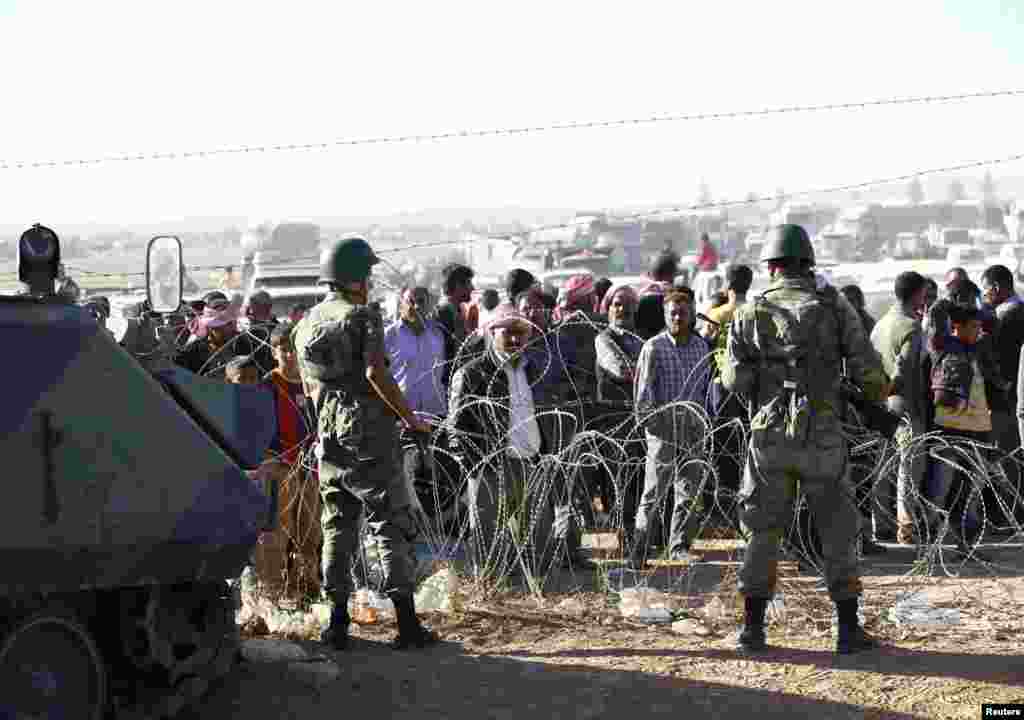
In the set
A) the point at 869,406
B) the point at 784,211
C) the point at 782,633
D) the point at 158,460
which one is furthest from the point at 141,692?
the point at 784,211

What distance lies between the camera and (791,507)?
807cm

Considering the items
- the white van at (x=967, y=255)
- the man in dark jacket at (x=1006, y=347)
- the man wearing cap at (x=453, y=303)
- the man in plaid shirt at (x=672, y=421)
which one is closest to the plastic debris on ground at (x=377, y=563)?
the man in plaid shirt at (x=672, y=421)

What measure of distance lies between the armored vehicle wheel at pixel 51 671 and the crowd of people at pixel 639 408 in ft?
6.17

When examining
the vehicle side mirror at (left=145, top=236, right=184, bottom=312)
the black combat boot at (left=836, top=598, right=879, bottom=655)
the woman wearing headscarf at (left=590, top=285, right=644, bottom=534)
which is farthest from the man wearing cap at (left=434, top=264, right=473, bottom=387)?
the vehicle side mirror at (left=145, top=236, right=184, bottom=312)

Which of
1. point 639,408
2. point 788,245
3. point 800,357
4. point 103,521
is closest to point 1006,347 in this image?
point 639,408

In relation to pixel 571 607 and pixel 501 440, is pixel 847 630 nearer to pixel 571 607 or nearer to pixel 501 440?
pixel 571 607

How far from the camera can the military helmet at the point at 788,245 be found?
26.4 feet

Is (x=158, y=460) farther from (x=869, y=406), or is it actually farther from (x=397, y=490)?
(x=869, y=406)

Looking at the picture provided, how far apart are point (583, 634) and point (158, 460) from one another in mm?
2810

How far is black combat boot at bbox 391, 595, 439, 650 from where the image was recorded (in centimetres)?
820

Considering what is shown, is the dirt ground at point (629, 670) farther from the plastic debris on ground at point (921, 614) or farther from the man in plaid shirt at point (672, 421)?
→ the man in plaid shirt at point (672, 421)

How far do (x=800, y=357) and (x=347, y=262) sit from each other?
2247mm

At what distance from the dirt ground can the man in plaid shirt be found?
42.7 inches

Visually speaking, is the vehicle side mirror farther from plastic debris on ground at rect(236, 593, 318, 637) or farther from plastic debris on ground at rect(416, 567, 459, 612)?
plastic debris on ground at rect(416, 567, 459, 612)
